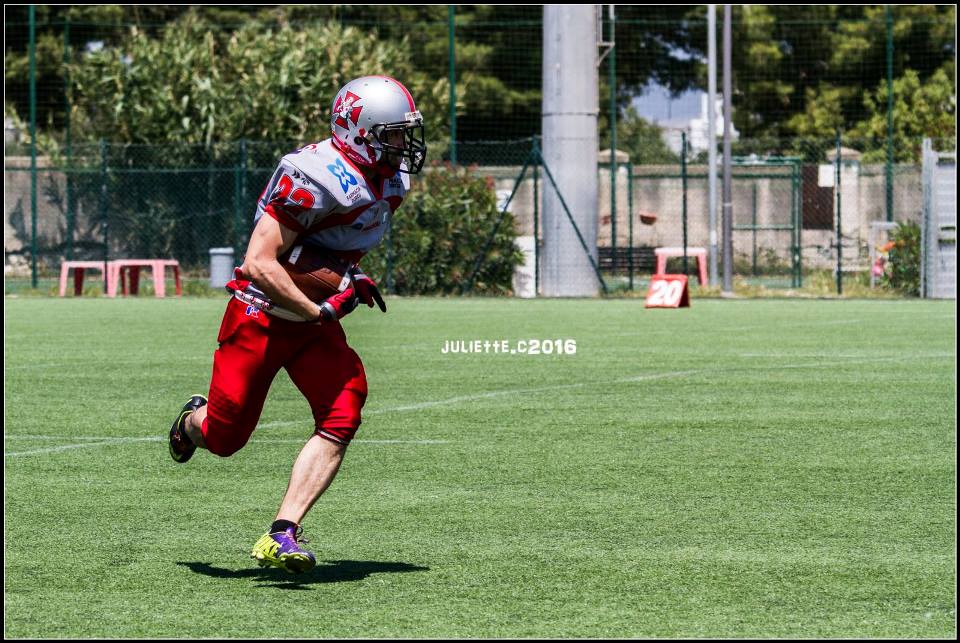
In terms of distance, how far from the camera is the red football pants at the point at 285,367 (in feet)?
23.4

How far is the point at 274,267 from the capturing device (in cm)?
688

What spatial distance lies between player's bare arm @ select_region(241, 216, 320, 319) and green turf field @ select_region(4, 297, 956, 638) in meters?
1.07

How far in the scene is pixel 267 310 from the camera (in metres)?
7.07

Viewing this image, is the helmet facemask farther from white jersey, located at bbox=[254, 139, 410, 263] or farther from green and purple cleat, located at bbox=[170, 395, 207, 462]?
green and purple cleat, located at bbox=[170, 395, 207, 462]

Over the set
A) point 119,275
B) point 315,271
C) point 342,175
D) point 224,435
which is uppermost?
point 342,175

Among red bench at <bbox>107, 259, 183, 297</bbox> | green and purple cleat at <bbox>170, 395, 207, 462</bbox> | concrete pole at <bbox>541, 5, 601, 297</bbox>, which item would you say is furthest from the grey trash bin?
green and purple cleat at <bbox>170, 395, 207, 462</bbox>

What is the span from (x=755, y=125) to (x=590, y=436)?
46953 millimetres

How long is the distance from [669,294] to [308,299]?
1994 cm

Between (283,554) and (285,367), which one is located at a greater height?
(285,367)

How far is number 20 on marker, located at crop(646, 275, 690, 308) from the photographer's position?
26.4 metres

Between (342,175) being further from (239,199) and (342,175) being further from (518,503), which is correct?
(239,199)

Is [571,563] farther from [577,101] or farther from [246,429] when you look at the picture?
[577,101]

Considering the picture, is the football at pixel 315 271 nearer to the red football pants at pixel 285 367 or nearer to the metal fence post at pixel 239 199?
the red football pants at pixel 285 367

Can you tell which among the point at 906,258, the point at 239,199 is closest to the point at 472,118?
the point at 239,199
